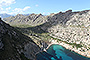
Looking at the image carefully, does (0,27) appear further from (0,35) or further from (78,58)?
(78,58)

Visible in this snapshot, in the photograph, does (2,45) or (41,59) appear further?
(41,59)

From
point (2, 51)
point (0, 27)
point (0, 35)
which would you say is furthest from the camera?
point (0, 27)

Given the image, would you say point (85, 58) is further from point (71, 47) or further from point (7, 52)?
point (7, 52)

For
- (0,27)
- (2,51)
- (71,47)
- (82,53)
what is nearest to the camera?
(2,51)

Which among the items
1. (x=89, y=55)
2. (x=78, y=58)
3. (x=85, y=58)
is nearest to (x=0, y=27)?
(x=78, y=58)

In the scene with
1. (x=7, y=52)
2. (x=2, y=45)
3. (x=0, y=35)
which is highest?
(x=0, y=35)

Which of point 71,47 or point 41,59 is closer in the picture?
point 41,59

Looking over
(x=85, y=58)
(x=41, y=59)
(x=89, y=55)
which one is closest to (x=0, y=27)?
(x=41, y=59)

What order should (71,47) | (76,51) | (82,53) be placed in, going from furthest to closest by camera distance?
(71,47) → (76,51) → (82,53)

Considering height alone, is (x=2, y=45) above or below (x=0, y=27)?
below
